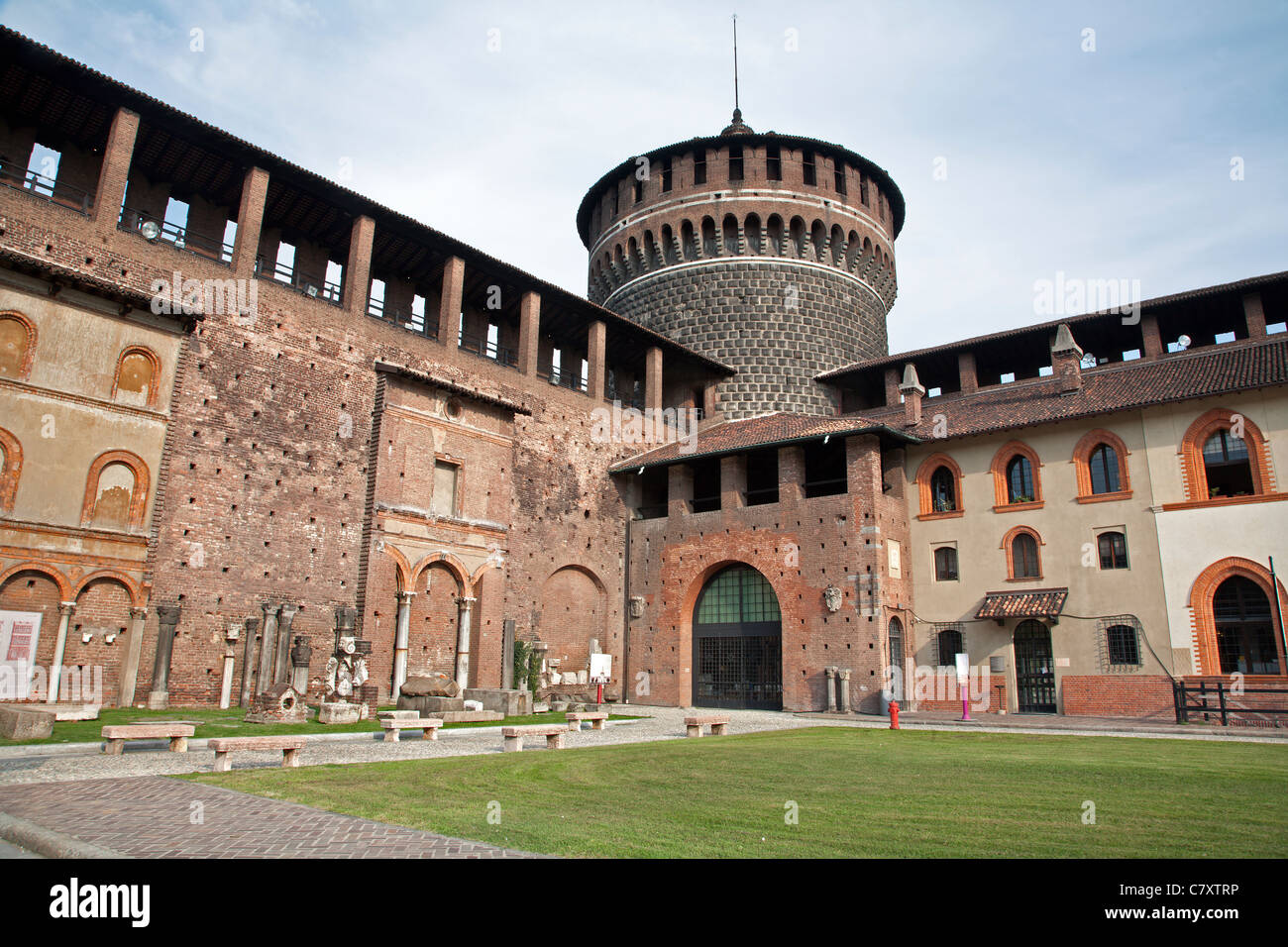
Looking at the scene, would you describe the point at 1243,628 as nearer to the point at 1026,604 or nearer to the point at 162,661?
the point at 1026,604

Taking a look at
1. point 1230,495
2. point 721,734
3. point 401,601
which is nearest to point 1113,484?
point 1230,495

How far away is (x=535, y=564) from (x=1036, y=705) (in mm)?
15250

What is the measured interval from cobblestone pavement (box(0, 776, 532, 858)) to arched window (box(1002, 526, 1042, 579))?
2270 centimetres

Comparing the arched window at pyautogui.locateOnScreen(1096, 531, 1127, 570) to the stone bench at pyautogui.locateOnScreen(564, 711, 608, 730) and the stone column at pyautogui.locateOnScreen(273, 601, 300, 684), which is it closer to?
the stone bench at pyautogui.locateOnScreen(564, 711, 608, 730)

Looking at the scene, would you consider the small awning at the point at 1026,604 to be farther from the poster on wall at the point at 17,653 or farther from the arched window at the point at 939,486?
the poster on wall at the point at 17,653

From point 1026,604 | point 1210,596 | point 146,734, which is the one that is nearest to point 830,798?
point 146,734

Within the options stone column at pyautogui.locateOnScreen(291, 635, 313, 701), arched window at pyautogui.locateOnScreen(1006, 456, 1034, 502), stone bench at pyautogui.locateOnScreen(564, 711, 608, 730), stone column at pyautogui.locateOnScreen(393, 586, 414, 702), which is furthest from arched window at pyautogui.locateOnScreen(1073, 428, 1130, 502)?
stone column at pyautogui.locateOnScreen(291, 635, 313, 701)

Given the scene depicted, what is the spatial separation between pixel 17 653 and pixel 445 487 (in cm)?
1080

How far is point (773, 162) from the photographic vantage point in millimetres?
34938

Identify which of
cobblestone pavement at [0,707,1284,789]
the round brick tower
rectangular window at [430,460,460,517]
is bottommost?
cobblestone pavement at [0,707,1284,789]

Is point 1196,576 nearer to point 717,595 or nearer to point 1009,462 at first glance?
point 1009,462

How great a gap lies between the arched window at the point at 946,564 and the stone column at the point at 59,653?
2284 centimetres

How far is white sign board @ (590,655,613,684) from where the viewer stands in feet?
87.8

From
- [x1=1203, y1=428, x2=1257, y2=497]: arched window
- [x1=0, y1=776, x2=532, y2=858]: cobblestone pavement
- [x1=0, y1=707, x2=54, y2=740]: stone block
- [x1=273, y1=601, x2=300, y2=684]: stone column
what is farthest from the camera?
[x1=1203, y1=428, x2=1257, y2=497]: arched window
